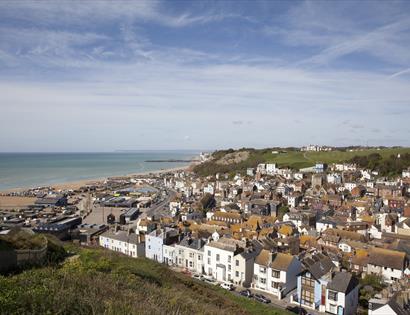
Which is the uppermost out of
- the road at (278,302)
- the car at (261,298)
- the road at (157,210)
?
the car at (261,298)

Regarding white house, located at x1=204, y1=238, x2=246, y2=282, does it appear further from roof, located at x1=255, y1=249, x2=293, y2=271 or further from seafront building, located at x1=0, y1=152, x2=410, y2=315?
roof, located at x1=255, y1=249, x2=293, y2=271

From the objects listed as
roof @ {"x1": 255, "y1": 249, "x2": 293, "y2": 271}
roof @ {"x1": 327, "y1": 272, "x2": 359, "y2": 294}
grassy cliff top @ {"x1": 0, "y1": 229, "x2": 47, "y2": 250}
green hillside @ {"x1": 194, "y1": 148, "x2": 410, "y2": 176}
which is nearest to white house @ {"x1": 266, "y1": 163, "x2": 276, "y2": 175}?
green hillside @ {"x1": 194, "y1": 148, "x2": 410, "y2": 176}

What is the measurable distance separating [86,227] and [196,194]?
31.3 meters

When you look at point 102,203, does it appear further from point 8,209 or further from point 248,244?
point 248,244

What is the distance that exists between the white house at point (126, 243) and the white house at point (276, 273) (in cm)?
1229

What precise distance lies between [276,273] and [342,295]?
4865 millimetres

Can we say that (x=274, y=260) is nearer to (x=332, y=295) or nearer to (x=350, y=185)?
(x=332, y=295)

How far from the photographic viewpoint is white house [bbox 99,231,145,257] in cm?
3281

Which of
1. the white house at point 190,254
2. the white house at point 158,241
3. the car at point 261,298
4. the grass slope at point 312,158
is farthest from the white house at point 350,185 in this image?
the car at point 261,298

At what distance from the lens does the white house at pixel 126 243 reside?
108 feet

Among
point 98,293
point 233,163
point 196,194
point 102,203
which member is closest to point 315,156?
point 233,163

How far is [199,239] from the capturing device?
99.4ft

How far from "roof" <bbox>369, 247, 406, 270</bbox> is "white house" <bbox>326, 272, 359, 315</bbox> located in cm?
542

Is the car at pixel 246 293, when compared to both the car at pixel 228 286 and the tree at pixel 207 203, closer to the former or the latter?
the car at pixel 228 286
